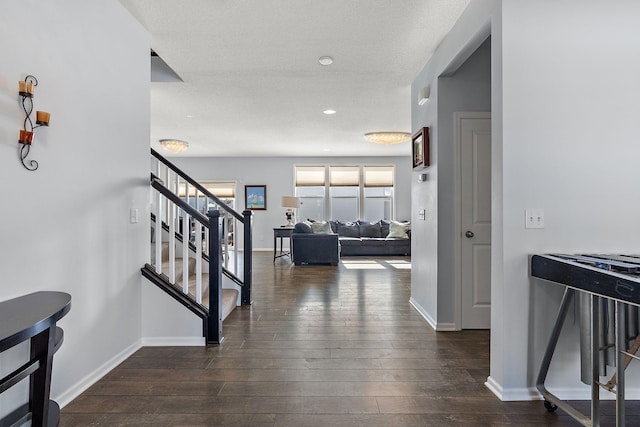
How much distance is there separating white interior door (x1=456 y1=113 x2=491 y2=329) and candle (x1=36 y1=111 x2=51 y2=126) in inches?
122

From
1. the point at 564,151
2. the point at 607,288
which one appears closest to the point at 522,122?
Result: the point at 564,151

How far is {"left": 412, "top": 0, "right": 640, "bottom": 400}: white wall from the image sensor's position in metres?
2.05

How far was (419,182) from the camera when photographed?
12.8 feet

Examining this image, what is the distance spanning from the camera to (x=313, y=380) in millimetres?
2279

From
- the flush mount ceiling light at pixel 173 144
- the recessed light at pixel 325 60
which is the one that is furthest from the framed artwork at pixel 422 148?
the flush mount ceiling light at pixel 173 144

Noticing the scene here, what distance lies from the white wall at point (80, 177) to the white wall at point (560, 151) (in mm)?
2570

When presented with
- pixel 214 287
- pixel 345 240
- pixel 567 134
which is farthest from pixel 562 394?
pixel 345 240

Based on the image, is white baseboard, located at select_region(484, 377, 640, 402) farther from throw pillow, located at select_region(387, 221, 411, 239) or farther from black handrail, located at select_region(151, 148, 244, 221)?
throw pillow, located at select_region(387, 221, 411, 239)

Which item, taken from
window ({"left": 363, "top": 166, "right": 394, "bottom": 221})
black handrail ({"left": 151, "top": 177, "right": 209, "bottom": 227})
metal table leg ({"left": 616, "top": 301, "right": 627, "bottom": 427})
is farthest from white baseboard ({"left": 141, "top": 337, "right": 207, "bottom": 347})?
window ({"left": 363, "top": 166, "right": 394, "bottom": 221})

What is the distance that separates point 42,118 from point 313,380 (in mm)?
2156

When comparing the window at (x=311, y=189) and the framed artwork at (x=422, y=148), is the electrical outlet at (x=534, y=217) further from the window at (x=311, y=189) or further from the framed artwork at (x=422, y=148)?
the window at (x=311, y=189)

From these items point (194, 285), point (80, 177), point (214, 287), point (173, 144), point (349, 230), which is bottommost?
point (194, 285)

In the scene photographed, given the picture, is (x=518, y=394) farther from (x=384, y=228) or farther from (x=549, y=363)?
(x=384, y=228)

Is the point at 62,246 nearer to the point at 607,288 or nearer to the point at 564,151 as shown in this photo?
the point at 607,288
